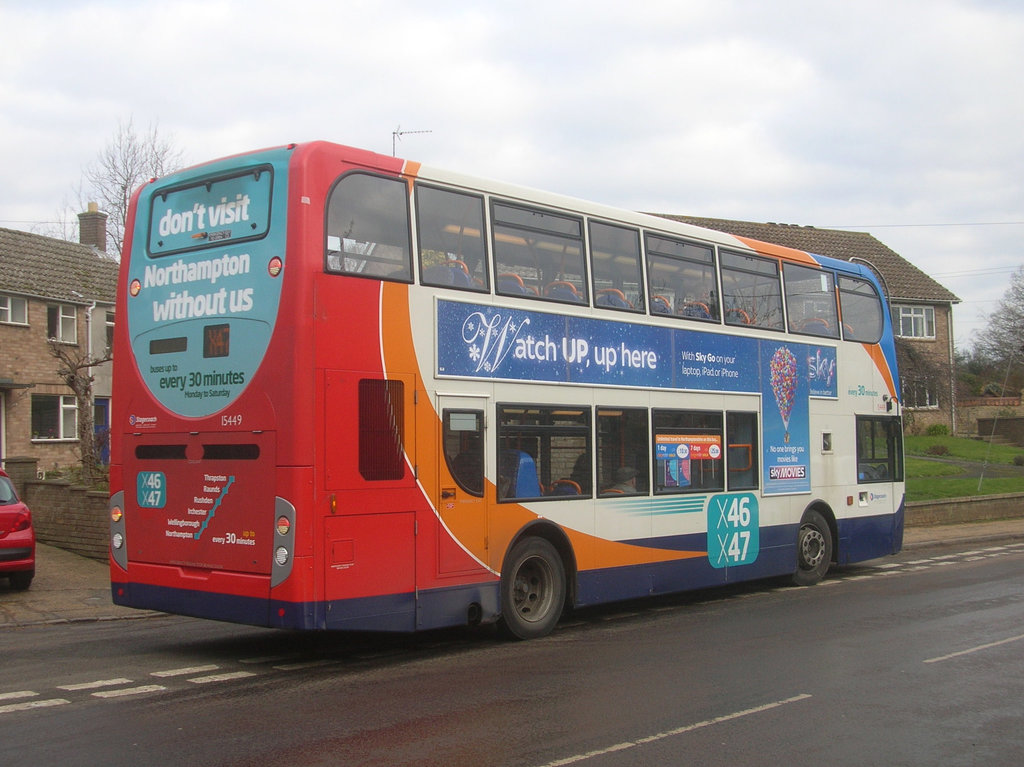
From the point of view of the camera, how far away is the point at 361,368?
29.1ft

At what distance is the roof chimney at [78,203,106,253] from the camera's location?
37.6 metres

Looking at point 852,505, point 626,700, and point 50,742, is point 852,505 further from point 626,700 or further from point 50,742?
point 50,742

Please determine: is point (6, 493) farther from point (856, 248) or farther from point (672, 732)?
point (856, 248)

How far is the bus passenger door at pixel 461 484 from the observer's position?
9.53 m

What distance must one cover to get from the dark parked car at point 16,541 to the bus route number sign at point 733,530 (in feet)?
28.5

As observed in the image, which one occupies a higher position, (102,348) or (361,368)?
(102,348)

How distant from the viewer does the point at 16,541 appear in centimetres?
1365

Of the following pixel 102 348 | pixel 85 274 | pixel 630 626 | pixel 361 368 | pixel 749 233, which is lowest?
pixel 630 626

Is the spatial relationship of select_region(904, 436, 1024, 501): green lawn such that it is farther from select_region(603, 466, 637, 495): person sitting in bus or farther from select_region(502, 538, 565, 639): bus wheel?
select_region(502, 538, 565, 639): bus wheel

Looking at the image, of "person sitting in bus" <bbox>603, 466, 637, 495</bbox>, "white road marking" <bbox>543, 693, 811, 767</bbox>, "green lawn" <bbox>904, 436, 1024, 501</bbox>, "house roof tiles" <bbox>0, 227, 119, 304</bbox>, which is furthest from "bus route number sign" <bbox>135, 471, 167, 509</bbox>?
"house roof tiles" <bbox>0, 227, 119, 304</bbox>

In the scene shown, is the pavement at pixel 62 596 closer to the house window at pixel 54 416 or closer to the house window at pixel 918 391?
the house window at pixel 54 416

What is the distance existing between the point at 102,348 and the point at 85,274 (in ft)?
8.00

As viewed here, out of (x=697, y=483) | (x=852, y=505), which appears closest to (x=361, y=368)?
(x=697, y=483)

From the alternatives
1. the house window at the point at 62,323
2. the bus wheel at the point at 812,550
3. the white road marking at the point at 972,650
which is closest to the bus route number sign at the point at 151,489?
the white road marking at the point at 972,650
